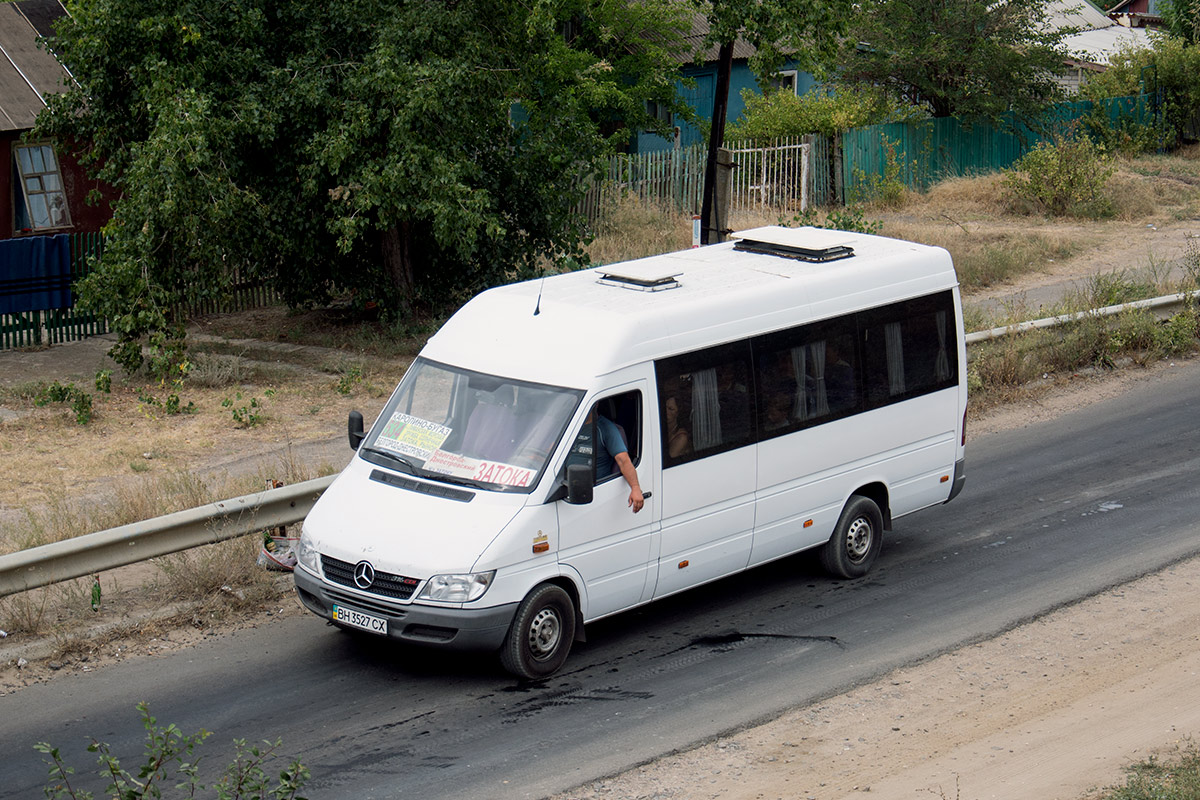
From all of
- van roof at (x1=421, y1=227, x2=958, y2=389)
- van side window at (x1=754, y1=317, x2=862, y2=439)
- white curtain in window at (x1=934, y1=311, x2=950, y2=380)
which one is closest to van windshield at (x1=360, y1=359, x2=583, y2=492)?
van roof at (x1=421, y1=227, x2=958, y2=389)

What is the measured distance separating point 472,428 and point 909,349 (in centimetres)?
367

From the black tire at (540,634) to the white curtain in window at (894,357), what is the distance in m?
3.28

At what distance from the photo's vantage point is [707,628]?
9.34 m

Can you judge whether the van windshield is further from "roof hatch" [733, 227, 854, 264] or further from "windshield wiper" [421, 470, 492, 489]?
"roof hatch" [733, 227, 854, 264]

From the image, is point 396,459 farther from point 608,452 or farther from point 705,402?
point 705,402

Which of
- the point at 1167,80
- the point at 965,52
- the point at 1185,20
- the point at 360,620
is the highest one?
the point at 1185,20

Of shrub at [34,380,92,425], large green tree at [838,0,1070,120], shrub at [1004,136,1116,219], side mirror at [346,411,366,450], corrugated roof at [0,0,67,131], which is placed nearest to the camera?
side mirror at [346,411,366,450]

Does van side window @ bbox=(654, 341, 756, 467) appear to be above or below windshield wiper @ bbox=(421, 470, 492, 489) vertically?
above

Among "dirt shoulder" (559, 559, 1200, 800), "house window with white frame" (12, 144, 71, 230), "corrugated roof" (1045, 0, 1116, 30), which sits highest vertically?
"corrugated roof" (1045, 0, 1116, 30)

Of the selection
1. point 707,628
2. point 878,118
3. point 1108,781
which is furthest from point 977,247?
point 1108,781

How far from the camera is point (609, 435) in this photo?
8.61 m

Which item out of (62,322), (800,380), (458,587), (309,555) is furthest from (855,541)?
(62,322)

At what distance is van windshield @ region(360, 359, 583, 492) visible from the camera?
840 cm

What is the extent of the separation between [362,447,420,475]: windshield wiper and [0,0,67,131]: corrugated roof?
548 inches
